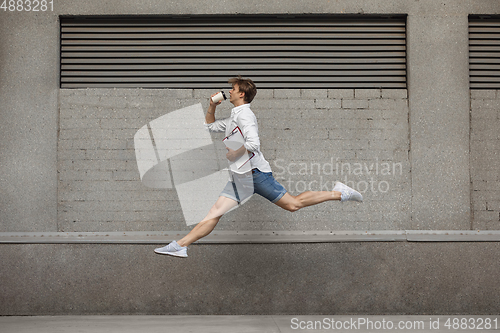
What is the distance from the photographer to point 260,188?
14.9 ft

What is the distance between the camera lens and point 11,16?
5.88 meters

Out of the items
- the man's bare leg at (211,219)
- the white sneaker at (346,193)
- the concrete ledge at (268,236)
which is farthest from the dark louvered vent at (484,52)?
the man's bare leg at (211,219)

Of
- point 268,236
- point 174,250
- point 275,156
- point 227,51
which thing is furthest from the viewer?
point 227,51

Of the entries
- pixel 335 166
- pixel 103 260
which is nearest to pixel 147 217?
pixel 103 260

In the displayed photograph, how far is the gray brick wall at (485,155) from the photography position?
5.90 meters

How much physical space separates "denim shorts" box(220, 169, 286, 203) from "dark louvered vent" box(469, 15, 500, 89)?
11.1 feet

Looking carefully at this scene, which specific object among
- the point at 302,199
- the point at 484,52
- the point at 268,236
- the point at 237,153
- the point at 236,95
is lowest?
the point at 268,236

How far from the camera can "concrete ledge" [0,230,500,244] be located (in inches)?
226

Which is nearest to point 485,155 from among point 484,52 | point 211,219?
point 484,52

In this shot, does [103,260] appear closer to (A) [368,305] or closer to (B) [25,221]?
(B) [25,221]

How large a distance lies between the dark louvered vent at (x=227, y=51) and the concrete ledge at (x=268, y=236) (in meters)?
1.98

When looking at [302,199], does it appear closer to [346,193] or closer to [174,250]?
[346,193]

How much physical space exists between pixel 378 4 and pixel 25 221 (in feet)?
18.0

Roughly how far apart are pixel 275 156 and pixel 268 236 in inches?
41.7
